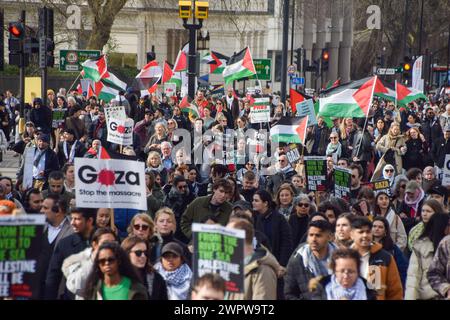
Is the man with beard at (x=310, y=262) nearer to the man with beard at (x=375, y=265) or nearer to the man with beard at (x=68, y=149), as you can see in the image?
the man with beard at (x=375, y=265)

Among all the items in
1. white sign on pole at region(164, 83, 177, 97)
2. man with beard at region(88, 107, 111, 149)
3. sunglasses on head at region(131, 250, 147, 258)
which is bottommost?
sunglasses on head at region(131, 250, 147, 258)

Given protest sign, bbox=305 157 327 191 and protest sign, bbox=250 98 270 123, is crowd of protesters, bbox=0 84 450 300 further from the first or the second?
protest sign, bbox=250 98 270 123

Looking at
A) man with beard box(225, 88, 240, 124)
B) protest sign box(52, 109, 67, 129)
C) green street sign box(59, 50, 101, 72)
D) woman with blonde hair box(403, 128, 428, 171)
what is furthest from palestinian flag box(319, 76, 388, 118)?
green street sign box(59, 50, 101, 72)

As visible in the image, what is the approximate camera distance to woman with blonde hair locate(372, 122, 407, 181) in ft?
60.7

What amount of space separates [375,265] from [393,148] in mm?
10535

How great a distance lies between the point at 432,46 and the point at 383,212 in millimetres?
73307

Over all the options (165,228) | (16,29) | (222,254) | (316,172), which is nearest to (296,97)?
(16,29)

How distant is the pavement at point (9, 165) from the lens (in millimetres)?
22756

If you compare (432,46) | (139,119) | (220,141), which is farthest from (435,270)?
(432,46)

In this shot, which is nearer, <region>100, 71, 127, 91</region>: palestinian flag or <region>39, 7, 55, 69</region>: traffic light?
<region>39, 7, 55, 69</region>: traffic light

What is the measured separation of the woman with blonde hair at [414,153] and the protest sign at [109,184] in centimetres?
942

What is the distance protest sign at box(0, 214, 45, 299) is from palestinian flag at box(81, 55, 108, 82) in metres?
18.1

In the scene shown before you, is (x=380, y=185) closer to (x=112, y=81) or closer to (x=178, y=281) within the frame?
(x=178, y=281)
